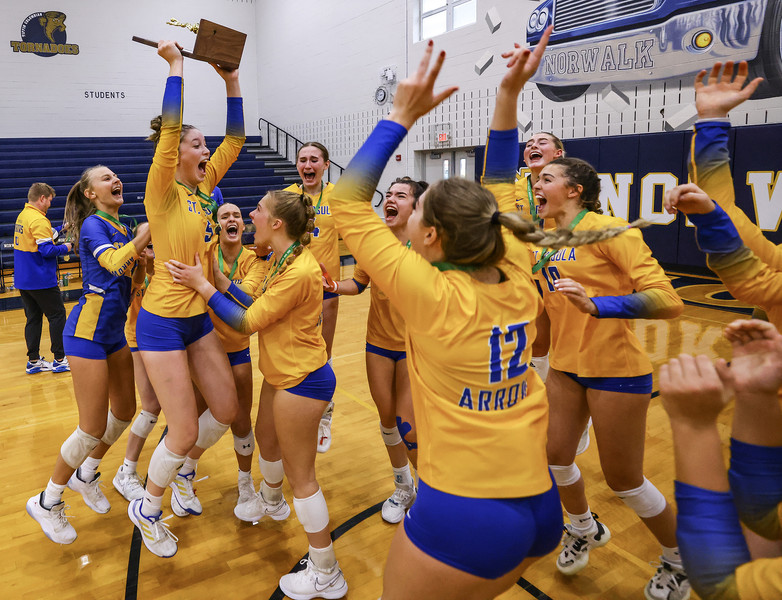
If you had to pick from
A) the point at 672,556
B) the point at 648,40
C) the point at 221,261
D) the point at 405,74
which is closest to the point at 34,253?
the point at 221,261

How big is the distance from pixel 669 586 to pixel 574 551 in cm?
42

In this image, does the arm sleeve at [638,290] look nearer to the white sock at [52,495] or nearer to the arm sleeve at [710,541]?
the arm sleeve at [710,541]

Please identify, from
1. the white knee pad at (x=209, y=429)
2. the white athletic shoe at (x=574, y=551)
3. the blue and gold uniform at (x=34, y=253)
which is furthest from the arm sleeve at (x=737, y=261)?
the blue and gold uniform at (x=34, y=253)

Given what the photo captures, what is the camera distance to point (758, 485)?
56.7 inches

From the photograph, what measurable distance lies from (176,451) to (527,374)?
185cm

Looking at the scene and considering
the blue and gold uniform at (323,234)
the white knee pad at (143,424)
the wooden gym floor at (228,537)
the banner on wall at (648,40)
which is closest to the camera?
the wooden gym floor at (228,537)

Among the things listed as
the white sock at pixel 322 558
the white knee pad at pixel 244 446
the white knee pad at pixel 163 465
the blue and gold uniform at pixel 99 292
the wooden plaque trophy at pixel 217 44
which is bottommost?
the white sock at pixel 322 558

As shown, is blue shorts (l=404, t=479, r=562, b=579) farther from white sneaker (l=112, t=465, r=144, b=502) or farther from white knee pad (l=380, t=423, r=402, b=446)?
white sneaker (l=112, t=465, r=144, b=502)

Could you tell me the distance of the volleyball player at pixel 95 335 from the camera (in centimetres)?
304

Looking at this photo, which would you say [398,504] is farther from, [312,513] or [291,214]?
[291,214]

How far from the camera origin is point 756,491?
4.68 ft

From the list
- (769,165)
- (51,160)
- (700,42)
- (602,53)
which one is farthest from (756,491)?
(51,160)

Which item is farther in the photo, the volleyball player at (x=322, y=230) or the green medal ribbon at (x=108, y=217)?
the volleyball player at (x=322, y=230)

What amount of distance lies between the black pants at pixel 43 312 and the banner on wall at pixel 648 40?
929cm
